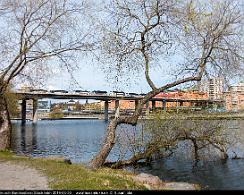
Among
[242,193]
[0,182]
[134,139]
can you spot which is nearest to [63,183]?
[0,182]

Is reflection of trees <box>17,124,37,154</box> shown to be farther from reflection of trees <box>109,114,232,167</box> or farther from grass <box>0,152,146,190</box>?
grass <box>0,152,146,190</box>

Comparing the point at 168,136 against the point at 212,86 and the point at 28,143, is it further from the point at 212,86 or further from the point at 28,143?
the point at 28,143

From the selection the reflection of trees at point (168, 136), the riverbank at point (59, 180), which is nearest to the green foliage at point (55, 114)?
the reflection of trees at point (168, 136)

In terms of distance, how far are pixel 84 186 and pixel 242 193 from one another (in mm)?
5629

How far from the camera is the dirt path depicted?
35.8ft

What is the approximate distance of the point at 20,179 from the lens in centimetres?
1228

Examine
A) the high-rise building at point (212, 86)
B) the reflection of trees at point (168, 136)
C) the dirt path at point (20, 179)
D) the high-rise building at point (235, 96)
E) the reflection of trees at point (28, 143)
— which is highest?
the high-rise building at point (212, 86)

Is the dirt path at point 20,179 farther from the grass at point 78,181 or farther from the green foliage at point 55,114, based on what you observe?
the green foliage at point 55,114

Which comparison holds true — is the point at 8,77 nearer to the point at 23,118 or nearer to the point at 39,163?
the point at 39,163

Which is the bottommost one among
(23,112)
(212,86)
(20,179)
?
(20,179)

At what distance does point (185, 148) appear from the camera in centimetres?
2402

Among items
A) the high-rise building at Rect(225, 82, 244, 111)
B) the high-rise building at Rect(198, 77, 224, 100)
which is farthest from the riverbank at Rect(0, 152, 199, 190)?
the high-rise building at Rect(225, 82, 244, 111)

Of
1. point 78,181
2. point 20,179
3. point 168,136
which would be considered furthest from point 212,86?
point 20,179

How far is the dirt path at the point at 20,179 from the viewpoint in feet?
35.8
